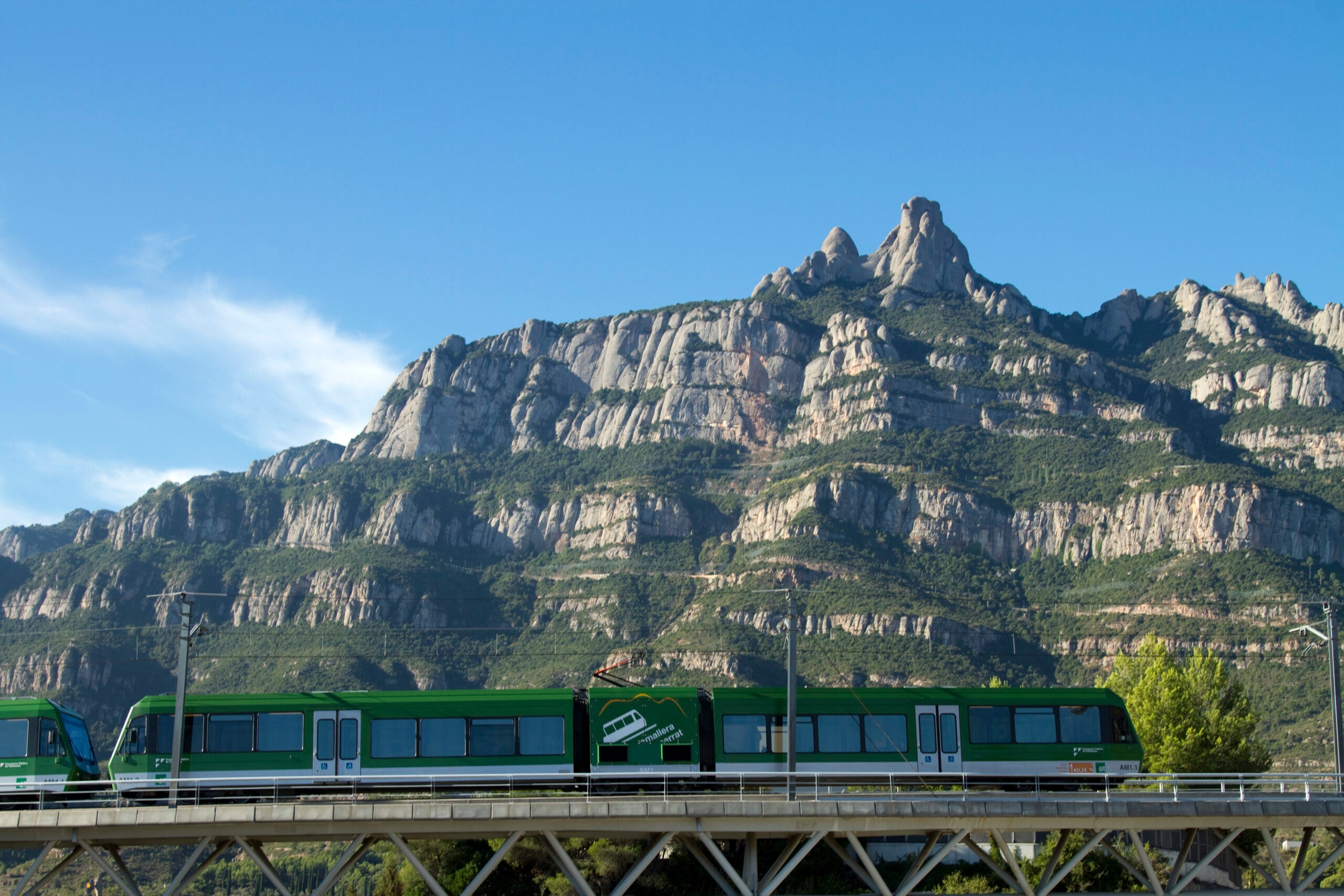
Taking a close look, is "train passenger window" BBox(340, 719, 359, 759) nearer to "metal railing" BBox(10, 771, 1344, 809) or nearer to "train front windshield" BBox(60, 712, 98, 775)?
"metal railing" BBox(10, 771, 1344, 809)

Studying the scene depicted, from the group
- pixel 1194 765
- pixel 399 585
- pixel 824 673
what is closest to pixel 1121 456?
pixel 824 673

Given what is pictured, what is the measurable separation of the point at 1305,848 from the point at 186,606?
118ft

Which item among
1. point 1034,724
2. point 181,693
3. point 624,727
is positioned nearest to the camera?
point 181,693

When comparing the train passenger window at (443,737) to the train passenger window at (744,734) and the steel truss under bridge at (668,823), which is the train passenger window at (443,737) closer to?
the steel truss under bridge at (668,823)

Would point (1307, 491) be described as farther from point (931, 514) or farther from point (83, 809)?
point (83, 809)

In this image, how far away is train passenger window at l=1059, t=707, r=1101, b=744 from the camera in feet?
153

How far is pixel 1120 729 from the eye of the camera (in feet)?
156

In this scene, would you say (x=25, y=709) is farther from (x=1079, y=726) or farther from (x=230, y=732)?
(x=1079, y=726)

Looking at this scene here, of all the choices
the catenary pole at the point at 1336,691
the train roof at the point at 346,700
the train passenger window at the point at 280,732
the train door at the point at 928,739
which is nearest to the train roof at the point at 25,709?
the train roof at the point at 346,700

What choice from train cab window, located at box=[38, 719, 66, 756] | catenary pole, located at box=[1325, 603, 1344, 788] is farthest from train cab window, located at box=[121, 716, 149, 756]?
catenary pole, located at box=[1325, 603, 1344, 788]

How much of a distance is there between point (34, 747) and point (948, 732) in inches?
1204

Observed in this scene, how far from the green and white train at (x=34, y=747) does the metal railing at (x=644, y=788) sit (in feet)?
1.35

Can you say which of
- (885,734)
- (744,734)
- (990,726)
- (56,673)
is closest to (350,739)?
(744,734)

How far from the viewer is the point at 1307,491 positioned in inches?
7106
